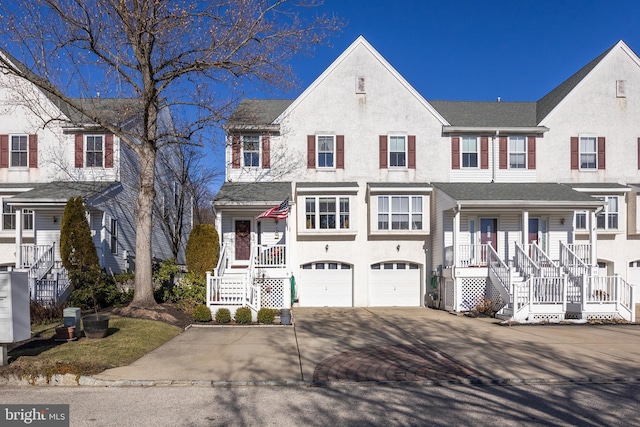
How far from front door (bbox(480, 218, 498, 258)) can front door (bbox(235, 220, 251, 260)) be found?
390 inches

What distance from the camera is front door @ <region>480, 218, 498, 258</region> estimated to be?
2120cm

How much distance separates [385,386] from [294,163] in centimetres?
1458

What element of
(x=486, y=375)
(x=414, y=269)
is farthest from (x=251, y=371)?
(x=414, y=269)

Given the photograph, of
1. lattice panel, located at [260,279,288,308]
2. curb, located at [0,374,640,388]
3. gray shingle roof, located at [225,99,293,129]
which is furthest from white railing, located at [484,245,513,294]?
gray shingle roof, located at [225,99,293,129]

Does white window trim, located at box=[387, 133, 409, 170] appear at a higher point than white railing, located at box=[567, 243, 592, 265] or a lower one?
higher

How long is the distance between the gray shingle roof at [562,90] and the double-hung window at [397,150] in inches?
252

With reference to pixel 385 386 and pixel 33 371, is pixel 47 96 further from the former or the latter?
pixel 385 386

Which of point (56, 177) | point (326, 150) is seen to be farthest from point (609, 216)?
point (56, 177)

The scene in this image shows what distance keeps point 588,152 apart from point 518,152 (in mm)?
3143

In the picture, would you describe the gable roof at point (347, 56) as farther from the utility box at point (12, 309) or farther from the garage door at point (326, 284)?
the utility box at point (12, 309)

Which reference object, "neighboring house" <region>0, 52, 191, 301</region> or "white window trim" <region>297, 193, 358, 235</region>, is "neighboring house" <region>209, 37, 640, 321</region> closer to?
"white window trim" <region>297, 193, 358, 235</region>

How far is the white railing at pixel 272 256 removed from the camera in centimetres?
1870

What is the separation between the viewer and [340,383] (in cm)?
820

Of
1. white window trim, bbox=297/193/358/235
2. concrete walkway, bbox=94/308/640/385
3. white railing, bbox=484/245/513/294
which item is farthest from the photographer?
white window trim, bbox=297/193/358/235
